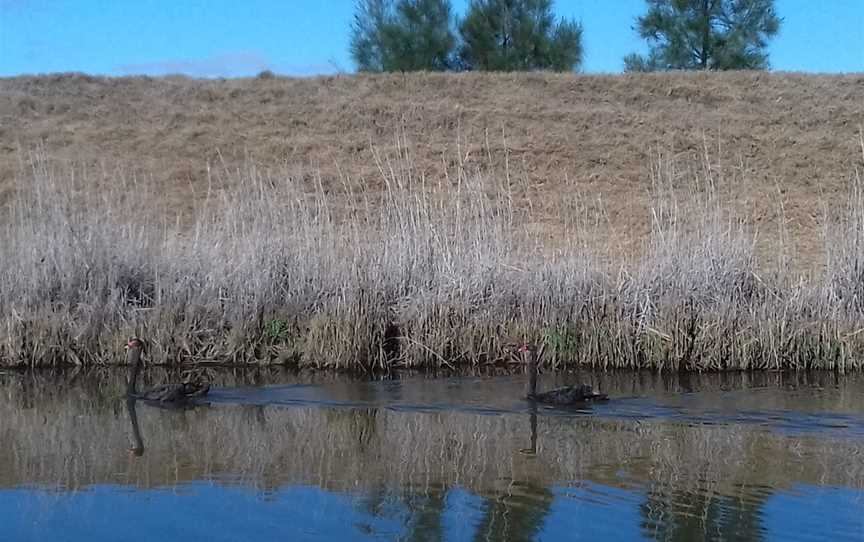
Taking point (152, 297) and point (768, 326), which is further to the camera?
point (152, 297)

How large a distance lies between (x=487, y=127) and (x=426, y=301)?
17686 millimetres

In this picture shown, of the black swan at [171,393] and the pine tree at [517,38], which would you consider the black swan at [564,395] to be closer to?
the black swan at [171,393]

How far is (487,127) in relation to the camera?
29594mm

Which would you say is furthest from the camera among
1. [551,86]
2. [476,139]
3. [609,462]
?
[551,86]

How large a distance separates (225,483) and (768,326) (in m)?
7.20

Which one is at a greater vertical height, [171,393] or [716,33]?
[716,33]

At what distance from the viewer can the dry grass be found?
1239cm

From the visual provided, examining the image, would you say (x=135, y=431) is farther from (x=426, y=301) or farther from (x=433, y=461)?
(x=426, y=301)

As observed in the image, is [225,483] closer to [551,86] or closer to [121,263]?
[121,263]

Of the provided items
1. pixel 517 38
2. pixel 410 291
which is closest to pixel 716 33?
pixel 517 38

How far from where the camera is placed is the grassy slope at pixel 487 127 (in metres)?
25.5

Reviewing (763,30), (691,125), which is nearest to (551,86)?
(691,125)

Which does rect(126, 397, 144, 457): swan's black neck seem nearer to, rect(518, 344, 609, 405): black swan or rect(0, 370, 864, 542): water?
rect(0, 370, 864, 542): water

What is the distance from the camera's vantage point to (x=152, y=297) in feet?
43.4
